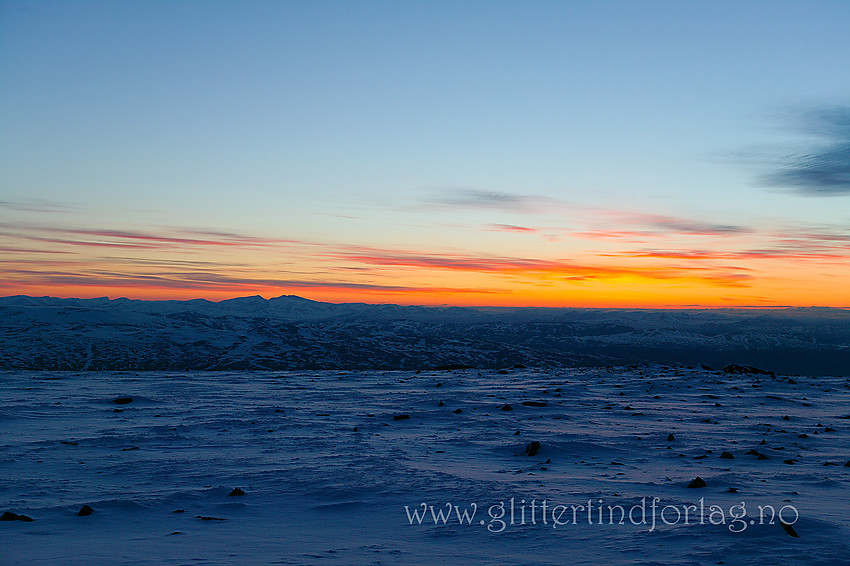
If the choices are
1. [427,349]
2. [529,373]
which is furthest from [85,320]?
[529,373]

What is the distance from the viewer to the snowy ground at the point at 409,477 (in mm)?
5855

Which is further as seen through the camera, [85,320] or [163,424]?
[85,320]

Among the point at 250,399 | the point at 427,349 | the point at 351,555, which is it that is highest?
the point at 351,555

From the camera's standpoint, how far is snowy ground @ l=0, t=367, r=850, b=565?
586 centimetres

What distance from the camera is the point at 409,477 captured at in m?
8.70

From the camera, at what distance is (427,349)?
14500 centimetres

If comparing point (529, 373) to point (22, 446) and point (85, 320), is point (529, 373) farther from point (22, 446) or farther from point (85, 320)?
point (85, 320)

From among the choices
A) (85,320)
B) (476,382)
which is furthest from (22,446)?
(85,320)

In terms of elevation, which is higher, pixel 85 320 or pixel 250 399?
pixel 250 399

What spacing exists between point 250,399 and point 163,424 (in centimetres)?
460

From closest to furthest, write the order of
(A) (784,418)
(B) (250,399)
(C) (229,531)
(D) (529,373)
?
(C) (229,531) < (A) (784,418) < (B) (250,399) < (D) (529,373)

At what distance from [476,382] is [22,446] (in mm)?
15714

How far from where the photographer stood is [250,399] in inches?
688

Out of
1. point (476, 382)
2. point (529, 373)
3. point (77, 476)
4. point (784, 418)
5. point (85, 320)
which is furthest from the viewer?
point (85, 320)
